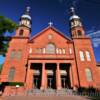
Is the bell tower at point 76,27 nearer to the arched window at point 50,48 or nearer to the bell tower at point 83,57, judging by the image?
the bell tower at point 83,57

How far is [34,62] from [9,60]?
247 inches

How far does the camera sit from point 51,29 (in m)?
35.3

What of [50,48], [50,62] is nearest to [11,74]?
[50,62]

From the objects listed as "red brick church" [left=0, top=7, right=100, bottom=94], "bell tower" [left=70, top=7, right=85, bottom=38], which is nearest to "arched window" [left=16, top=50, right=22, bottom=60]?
"red brick church" [left=0, top=7, right=100, bottom=94]

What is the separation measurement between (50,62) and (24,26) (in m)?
12.9

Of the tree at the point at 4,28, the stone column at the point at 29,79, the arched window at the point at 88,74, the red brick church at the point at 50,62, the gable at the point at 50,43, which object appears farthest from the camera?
the gable at the point at 50,43

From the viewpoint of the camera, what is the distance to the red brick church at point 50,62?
27156mm

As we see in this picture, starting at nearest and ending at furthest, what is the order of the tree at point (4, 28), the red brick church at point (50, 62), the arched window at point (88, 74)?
the tree at point (4, 28), the red brick church at point (50, 62), the arched window at point (88, 74)

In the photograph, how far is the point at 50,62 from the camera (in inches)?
1088

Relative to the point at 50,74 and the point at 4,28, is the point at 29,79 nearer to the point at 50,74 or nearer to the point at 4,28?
the point at 50,74

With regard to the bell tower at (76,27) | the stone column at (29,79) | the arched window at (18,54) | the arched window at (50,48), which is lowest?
the stone column at (29,79)

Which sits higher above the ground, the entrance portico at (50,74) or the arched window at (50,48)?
the arched window at (50,48)

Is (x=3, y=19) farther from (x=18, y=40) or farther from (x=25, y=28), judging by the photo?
(x=25, y=28)

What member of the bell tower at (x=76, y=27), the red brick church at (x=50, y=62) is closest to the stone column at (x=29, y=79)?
the red brick church at (x=50, y=62)
